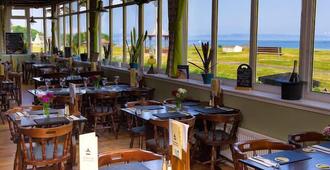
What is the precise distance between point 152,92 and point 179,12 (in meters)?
1.48

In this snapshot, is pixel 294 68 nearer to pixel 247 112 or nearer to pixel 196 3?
pixel 247 112

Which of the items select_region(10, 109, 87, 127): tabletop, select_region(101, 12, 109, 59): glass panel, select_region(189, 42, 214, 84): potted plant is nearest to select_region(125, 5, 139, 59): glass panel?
select_region(101, 12, 109, 59): glass panel

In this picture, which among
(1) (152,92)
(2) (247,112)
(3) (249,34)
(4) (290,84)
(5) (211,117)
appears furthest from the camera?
(1) (152,92)

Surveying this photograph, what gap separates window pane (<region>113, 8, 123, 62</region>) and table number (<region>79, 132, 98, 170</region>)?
7.27 m

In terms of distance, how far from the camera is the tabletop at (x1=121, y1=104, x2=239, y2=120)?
4312 millimetres

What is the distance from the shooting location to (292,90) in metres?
3.88

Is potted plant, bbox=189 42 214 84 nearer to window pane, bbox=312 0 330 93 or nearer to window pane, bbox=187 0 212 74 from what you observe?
window pane, bbox=187 0 212 74

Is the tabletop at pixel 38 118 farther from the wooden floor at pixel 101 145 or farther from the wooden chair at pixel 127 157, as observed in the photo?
the wooden chair at pixel 127 157

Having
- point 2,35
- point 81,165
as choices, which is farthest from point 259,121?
point 2,35

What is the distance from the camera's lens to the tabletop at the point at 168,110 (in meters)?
4.31

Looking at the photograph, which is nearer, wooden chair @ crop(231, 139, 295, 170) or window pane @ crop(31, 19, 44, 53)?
wooden chair @ crop(231, 139, 295, 170)

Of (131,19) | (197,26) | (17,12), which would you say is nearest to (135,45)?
(131,19)

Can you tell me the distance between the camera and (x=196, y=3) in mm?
5957

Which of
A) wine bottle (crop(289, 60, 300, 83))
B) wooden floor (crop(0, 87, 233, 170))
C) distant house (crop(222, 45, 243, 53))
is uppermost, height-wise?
distant house (crop(222, 45, 243, 53))
